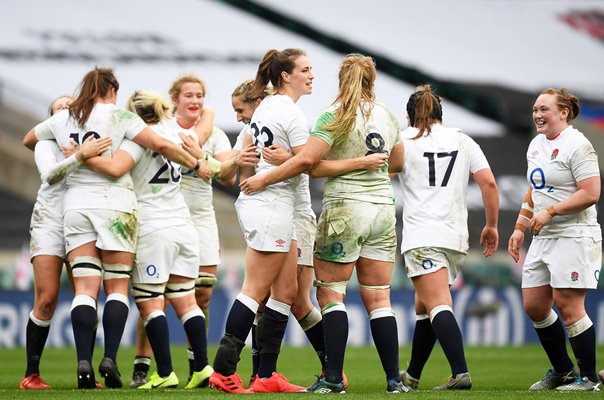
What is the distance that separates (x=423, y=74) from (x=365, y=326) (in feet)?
43.8

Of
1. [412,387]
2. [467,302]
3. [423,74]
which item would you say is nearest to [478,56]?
[423,74]

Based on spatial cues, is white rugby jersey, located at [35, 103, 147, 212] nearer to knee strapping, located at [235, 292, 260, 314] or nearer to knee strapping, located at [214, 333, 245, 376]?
knee strapping, located at [235, 292, 260, 314]

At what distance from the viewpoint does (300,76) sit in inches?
284

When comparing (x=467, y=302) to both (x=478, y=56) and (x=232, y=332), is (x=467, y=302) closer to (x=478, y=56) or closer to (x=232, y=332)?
(x=232, y=332)

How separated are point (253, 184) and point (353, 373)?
13.3 ft

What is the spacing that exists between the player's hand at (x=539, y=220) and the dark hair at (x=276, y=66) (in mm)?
1958

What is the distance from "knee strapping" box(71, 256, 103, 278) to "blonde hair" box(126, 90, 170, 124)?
1198 millimetres

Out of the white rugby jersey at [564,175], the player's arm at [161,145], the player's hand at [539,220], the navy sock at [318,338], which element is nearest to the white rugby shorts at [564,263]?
the white rugby jersey at [564,175]

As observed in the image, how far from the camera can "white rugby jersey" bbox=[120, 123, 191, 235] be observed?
7.95 metres

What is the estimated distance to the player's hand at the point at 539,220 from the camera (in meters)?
7.65

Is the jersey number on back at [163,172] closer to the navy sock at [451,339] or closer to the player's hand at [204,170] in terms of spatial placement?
the player's hand at [204,170]

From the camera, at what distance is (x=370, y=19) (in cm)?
3059

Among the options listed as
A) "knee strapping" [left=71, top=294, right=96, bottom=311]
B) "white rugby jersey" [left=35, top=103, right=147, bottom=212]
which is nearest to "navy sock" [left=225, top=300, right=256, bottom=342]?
"knee strapping" [left=71, top=294, right=96, bottom=311]

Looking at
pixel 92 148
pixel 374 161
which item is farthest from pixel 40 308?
pixel 374 161
